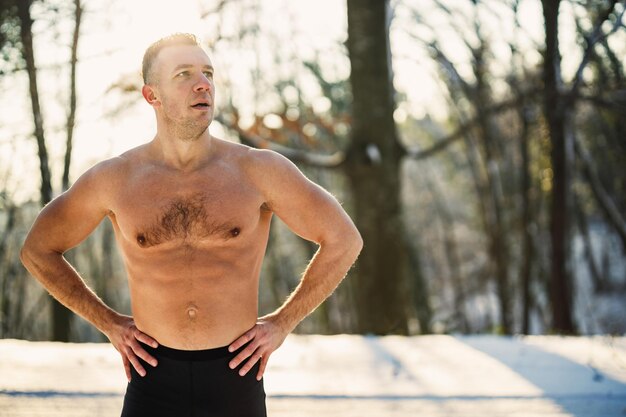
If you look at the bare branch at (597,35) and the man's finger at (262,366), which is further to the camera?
the bare branch at (597,35)

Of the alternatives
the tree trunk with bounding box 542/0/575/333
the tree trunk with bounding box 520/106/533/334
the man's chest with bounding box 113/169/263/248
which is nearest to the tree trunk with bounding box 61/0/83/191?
the tree trunk with bounding box 542/0/575/333

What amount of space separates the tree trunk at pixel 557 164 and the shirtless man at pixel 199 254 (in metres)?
4.88

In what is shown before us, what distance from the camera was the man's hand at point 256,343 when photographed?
1.80m

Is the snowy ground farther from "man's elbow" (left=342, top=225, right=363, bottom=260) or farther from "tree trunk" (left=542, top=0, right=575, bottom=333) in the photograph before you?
"tree trunk" (left=542, top=0, right=575, bottom=333)

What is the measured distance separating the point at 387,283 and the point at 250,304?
13.9ft

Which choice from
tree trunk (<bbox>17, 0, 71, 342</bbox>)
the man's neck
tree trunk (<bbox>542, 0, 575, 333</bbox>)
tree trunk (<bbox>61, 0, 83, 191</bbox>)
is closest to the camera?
the man's neck

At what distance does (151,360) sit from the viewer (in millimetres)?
1834

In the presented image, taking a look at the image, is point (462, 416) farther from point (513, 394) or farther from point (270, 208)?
point (270, 208)

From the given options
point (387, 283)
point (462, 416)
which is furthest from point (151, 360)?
point (387, 283)

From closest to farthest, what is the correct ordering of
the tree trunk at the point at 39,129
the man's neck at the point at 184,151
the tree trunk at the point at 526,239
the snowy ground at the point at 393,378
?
the man's neck at the point at 184,151 → the snowy ground at the point at 393,378 → the tree trunk at the point at 39,129 → the tree trunk at the point at 526,239

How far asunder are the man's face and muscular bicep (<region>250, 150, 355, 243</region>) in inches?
8.2

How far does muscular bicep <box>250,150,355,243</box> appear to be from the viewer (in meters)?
1.87

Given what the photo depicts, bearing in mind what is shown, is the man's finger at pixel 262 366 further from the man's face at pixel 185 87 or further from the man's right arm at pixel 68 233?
the man's face at pixel 185 87

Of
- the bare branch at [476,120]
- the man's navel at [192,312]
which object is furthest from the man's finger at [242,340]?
the bare branch at [476,120]
